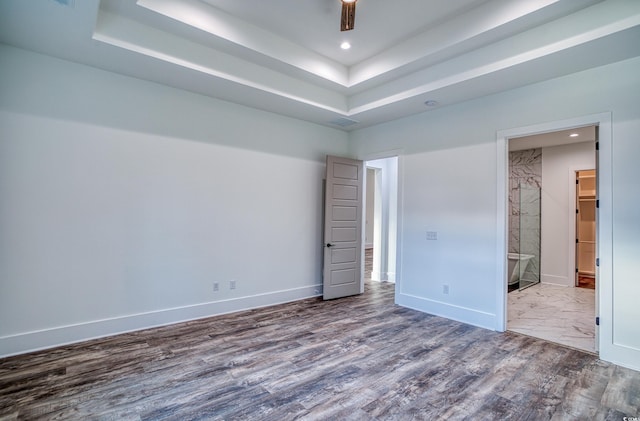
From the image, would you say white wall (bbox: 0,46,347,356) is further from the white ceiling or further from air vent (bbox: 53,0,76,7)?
air vent (bbox: 53,0,76,7)

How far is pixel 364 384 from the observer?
263 centimetres

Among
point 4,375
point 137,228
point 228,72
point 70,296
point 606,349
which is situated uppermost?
point 228,72

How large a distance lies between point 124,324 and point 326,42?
13.7ft

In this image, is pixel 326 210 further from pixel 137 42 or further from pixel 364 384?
pixel 137 42

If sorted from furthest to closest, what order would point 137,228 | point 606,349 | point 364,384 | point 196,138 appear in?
point 196,138
point 137,228
point 606,349
point 364,384

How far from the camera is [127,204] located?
11.9 ft

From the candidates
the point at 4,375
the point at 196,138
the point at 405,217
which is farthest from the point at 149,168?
the point at 405,217

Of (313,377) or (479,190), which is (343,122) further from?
(313,377)

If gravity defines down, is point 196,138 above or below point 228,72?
below

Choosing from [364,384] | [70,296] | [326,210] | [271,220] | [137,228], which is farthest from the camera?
[326,210]

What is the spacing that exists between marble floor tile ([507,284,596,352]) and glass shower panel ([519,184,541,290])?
52 cm

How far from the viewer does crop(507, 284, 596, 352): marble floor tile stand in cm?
371

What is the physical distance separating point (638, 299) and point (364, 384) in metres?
2.74

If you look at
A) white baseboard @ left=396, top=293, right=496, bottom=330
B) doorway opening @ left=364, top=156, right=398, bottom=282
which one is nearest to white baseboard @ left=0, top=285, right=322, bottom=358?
white baseboard @ left=396, top=293, right=496, bottom=330
